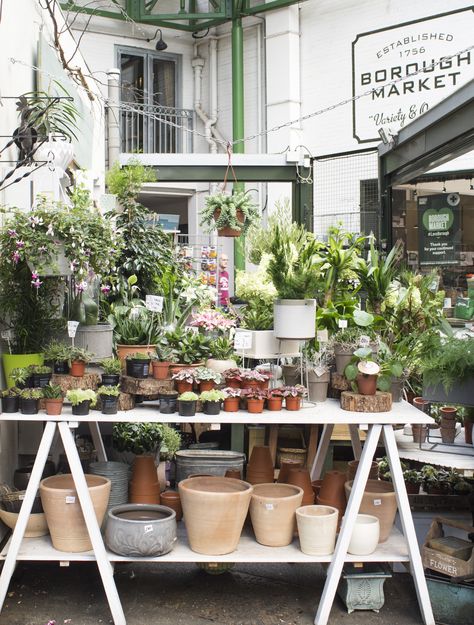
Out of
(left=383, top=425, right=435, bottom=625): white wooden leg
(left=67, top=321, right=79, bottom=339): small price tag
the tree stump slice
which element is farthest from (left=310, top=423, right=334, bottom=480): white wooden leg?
(left=67, top=321, right=79, bottom=339): small price tag

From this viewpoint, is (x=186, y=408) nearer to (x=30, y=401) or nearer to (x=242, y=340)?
(x=242, y=340)

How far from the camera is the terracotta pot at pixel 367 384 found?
3.41m

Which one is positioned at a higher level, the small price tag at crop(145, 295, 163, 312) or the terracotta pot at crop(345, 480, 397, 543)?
the small price tag at crop(145, 295, 163, 312)

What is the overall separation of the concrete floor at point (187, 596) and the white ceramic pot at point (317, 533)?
307 millimetres

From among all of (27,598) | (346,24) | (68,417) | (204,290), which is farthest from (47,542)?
(346,24)

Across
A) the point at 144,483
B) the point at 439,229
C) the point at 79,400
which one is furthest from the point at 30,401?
the point at 439,229

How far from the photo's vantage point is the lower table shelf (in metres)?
3.25

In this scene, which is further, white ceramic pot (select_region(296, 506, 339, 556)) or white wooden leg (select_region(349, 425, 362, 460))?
white wooden leg (select_region(349, 425, 362, 460))

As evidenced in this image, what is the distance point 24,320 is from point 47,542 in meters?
1.13

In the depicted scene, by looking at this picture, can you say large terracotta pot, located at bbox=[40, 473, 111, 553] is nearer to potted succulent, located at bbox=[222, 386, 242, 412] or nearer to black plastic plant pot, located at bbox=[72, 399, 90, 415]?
black plastic plant pot, located at bbox=[72, 399, 90, 415]

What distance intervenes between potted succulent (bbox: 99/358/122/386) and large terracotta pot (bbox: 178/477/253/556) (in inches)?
23.3

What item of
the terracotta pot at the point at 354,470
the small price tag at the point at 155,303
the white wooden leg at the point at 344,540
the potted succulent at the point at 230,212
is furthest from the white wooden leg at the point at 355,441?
the potted succulent at the point at 230,212

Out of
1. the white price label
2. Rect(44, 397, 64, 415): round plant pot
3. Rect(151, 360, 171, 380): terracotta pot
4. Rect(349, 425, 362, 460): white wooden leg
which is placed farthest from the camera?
Rect(349, 425, 362, 460): white wooden leg

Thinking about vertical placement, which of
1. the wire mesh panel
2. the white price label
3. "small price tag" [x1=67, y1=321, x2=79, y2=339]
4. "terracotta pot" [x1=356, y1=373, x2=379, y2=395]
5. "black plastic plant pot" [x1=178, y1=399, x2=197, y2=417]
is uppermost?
the wire mesh panel
